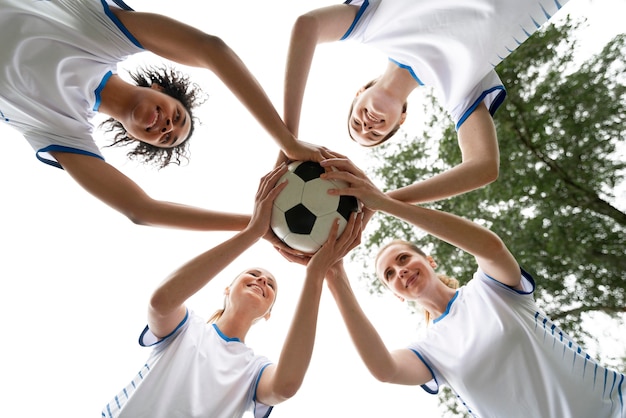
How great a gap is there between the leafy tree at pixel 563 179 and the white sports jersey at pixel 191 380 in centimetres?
244

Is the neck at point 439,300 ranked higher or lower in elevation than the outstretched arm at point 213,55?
lower

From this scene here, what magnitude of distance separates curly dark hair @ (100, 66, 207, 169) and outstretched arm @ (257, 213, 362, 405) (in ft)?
4.57

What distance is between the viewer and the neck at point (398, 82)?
10.8 feet

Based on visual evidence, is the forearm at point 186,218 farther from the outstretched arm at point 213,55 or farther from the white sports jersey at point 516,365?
the white sports jersey at point 516,365

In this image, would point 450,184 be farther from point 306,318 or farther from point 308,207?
point 306,318

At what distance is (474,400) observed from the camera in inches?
115

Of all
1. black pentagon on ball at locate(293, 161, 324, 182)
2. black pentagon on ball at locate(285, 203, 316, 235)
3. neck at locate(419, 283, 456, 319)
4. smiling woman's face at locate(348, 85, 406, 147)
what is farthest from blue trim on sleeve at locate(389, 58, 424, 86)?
neck at locate(419, 283, 456, 319)

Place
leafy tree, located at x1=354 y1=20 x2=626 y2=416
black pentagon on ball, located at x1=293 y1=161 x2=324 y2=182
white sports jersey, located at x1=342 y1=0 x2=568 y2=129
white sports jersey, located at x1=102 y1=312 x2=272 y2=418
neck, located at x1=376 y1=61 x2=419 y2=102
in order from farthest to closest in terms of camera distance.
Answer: leafy tree, located at x1=354 y1=20 x2=626 y2=416
neck, located at x1=376 y1=61 x2=419 y2=102
white sports jersey, located at x1=102 y1=312 x2=272 y2=418
black pentagon on ball, located at x1=293 y1=161 x2=324 y2=182
white sports jersey, located at x1=342 y1=0 x2=568 y2=129

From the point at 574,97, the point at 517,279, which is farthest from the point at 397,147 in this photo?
the point at 517,279

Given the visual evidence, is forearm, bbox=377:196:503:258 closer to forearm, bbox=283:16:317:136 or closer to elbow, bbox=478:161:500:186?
elbow, bbox=478:161:500:186

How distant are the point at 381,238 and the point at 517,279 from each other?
227cm

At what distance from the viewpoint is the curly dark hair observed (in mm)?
3289

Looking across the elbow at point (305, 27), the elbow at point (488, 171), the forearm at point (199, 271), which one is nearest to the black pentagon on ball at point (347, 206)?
the forearm at point (199, 271)

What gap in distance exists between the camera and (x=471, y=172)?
2797 millimetres
